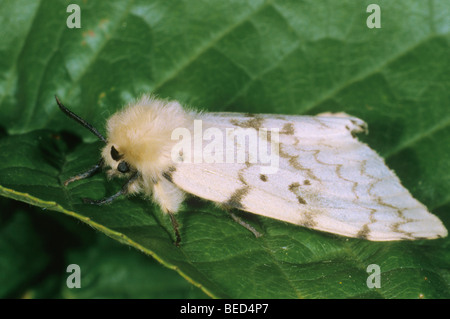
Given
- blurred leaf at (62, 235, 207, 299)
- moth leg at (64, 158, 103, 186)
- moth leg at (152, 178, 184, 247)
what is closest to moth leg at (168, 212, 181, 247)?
moth leg at (152, 178, 184, 247)

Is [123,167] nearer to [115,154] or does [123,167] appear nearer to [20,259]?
[115,154]

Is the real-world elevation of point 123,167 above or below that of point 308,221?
above

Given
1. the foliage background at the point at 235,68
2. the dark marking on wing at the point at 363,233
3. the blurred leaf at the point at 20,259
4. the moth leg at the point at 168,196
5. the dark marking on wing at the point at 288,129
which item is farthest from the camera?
the blurred leaf at the point at 20,259

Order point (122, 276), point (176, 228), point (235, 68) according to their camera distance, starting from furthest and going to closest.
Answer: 1. point (122, 276)
2. point (235, 68)
3. point (176, 228)

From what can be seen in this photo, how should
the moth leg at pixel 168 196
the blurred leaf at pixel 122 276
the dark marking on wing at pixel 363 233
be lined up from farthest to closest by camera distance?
the blurred leaf at pixel 122 276
the moth leg at pixel 168 196
the dark marking on wing at pixel 363 233

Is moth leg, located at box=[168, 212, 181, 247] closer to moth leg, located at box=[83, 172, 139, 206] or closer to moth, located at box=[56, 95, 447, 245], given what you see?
moth, located at box=[56, 95, 447, 245]

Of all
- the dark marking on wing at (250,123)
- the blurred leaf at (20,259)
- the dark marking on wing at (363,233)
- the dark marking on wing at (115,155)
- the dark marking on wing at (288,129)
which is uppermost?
the dark marking on wing at (250,123)

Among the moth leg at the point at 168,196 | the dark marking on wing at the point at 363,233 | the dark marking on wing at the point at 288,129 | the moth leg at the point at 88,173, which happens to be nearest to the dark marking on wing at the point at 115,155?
the moth leg at the point at 88,173

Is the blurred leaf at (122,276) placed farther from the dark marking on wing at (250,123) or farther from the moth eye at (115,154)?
the dark marking on wing at (250,123)

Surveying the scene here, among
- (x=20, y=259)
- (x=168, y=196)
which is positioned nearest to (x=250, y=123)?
(x=168, y=196)
